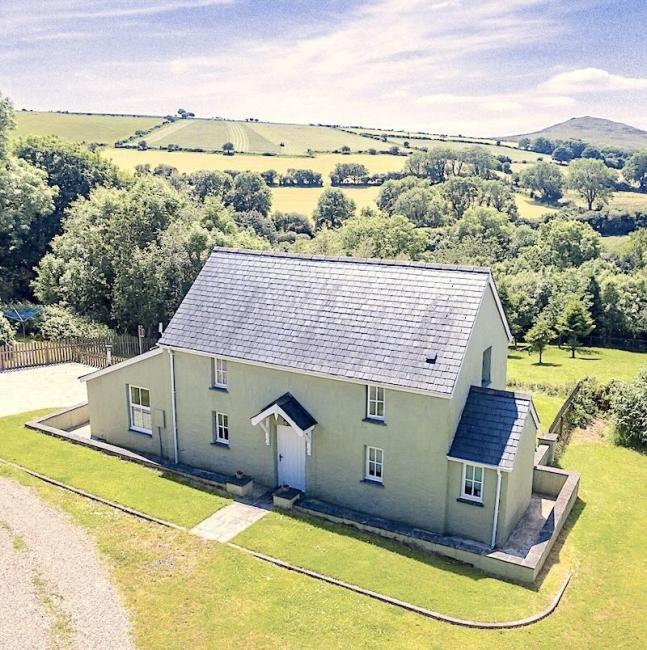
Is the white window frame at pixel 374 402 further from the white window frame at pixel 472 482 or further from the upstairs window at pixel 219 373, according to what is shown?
the upstairs window at pixel 219 373

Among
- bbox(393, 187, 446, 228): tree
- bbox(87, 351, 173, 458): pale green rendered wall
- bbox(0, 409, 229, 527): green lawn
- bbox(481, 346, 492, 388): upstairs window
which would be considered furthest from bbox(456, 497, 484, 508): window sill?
bbox(393, 187, 446, 228): tree

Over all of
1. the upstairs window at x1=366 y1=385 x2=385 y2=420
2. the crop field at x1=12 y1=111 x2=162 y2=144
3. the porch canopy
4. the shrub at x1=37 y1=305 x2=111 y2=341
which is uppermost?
the crop field at x1=12 y1=111 x2=162 y2=144

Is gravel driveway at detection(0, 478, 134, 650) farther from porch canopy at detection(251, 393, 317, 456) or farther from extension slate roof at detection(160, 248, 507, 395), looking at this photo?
extension slate roof at detection(160, 248, 507, 395)

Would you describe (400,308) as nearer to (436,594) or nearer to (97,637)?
(436,594)

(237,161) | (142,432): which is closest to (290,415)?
(142,432)

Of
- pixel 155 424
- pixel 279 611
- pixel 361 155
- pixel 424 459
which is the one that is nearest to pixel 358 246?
pixel 155 424

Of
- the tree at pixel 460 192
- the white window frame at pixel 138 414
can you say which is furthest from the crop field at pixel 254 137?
the white window frame at pixel 138 414
